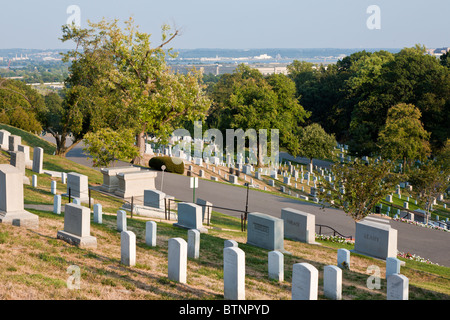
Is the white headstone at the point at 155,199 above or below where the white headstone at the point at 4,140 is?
below

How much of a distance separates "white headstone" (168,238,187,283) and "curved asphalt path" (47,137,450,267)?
502 inches

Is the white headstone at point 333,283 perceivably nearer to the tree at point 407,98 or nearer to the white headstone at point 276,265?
the white headstone at point 276,265

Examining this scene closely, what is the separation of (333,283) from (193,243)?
153 inches

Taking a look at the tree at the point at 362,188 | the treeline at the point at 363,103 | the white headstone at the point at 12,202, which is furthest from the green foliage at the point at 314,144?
the white headstone at the point at 12,202

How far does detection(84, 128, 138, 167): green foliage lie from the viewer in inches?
1244

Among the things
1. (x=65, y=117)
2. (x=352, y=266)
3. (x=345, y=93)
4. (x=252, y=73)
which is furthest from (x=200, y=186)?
(x=252, y=73)

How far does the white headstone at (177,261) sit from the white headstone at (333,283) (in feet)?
9.73

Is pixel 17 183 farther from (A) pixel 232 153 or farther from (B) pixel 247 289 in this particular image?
(A) pixel 232 153

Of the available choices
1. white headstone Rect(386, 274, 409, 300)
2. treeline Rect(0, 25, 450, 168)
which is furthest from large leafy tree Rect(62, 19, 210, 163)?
white headstone Rect(386, 274, 409, 300)

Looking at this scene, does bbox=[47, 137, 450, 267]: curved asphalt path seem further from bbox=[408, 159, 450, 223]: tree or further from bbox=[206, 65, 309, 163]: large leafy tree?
bbox=[206, 65, 309, 163]: large leafy tree

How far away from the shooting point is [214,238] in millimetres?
15656

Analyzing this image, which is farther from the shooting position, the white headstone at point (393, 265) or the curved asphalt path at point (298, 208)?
the curved asphalt path at point (298, 208)

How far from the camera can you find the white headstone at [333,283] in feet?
32.8
